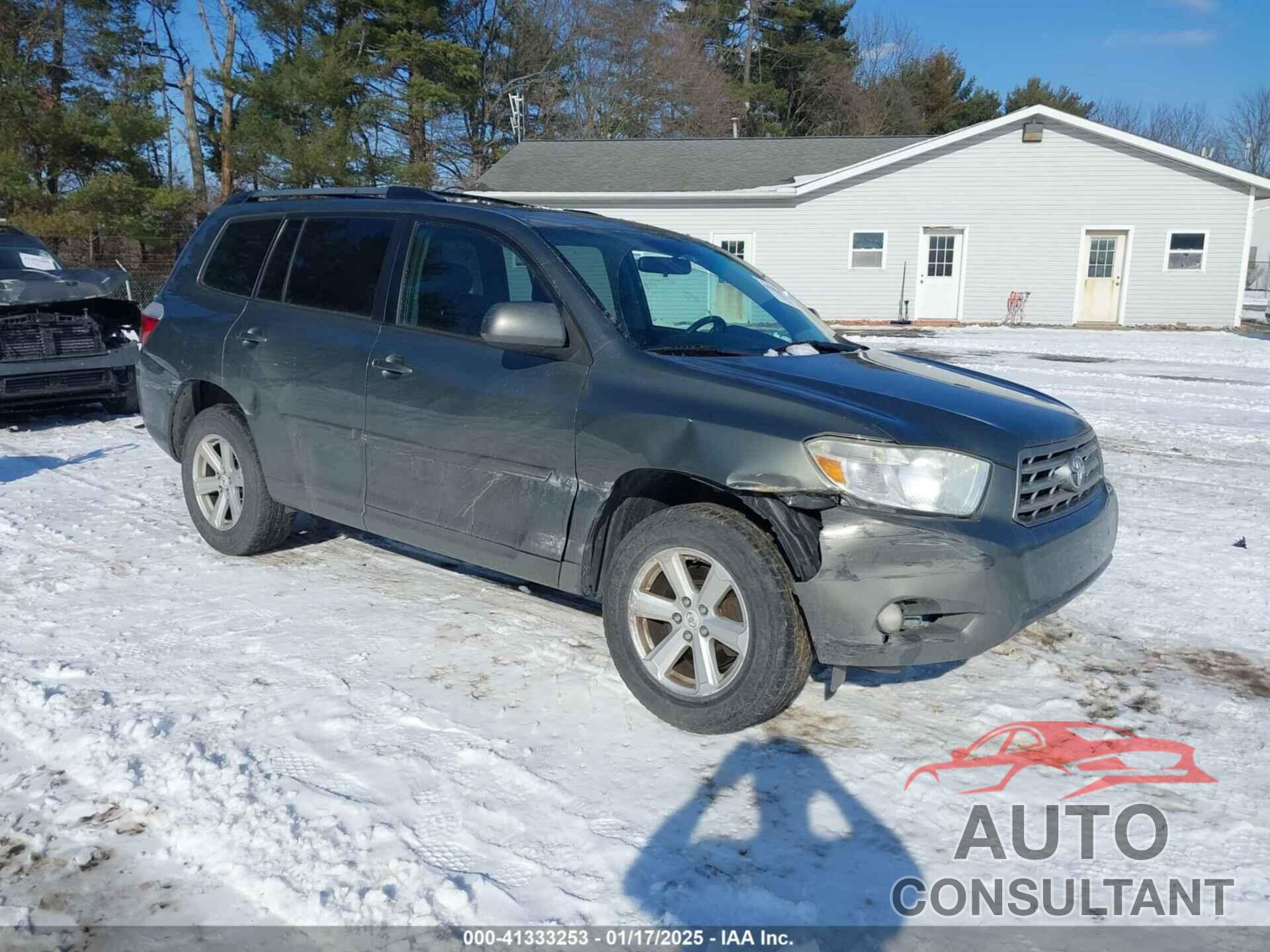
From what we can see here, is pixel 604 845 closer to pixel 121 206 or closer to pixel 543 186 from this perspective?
pixel 543 186

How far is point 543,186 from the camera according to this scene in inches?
955

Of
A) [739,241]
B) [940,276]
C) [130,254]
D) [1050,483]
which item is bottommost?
[1050,483]

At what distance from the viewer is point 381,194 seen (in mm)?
4766

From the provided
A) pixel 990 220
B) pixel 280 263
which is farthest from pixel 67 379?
pixel 990 220

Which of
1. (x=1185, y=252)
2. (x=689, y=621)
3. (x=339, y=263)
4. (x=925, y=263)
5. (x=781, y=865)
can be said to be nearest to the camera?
(x=781, y=865)

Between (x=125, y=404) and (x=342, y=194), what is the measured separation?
5.88 m

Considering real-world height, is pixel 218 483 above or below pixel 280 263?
below

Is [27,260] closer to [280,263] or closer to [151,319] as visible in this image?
[151,319]

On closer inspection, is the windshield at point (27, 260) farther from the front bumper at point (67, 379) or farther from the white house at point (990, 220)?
the white house at point (990, 220)

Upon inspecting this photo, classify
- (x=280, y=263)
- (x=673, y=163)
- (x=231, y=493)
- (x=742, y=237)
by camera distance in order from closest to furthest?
(x=280, y=263), (x=231, y=493), (x=742, y=237), (x=673, y=163)

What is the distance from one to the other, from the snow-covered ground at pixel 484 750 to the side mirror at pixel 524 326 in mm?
1344

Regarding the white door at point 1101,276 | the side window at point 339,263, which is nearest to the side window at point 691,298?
the side window at point 339,263

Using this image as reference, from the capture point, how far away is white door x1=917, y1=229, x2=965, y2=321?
23516 millimetres

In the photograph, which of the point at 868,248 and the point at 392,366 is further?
the point at 868,248
